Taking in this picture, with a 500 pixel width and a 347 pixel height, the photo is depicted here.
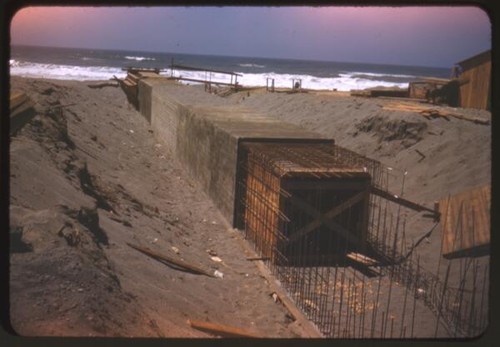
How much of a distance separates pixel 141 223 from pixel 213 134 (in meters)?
3.12

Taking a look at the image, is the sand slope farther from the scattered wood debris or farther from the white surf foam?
the white surf foam

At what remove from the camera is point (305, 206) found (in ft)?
27.9

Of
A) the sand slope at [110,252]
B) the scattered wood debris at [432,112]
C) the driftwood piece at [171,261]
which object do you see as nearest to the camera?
the sand slope at [110,252]

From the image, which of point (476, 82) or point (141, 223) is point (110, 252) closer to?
point (141, 223)

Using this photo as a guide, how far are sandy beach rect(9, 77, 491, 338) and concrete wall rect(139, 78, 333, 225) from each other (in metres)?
0.43

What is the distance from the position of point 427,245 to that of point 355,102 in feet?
36.6

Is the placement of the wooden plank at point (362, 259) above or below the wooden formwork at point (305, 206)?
below

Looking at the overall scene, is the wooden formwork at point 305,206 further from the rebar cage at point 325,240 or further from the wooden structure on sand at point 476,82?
the wooden structure on sand at point 476,82

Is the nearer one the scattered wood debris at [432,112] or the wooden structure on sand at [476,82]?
the scattered wood debris at [432,112]

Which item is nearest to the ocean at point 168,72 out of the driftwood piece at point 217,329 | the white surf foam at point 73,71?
the white surf foam at point 73,71

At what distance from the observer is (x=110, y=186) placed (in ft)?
35.1

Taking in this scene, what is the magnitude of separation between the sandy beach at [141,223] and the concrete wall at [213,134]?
435mm

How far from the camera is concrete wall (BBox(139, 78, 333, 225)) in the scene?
10.4 m

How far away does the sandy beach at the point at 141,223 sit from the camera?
5.20 meters
